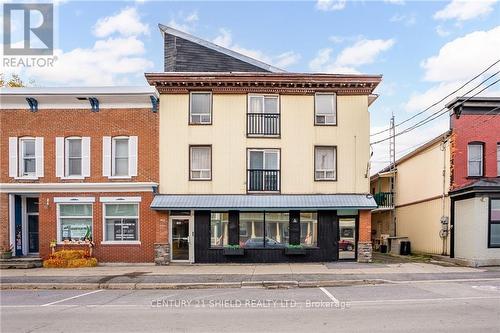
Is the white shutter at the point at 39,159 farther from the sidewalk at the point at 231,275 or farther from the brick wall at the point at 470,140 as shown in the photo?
the brick wall at the point at 470,140

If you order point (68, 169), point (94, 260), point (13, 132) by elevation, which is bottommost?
point (94, 260)

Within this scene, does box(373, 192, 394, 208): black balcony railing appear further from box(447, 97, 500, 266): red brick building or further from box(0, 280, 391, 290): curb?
box(0, 280, 391, 290): curb

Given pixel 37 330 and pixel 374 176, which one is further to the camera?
pixel 374 176

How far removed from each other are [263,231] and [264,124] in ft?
16.3

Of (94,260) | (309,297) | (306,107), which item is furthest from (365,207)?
(94,260)

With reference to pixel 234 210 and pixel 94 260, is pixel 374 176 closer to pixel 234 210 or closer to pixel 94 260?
pixel 234 210

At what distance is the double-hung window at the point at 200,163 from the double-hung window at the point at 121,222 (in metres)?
3.03

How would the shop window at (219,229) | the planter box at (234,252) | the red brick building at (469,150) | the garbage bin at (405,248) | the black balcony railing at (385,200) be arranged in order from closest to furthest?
the planter box at (234,252) → the red brick building at (469,150) → the shop window at (219,229) → the garbage bin at (405,248) → the black balcony railing at (385,200)

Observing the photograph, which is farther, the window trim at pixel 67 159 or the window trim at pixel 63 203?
the window trim at pixel 67 159

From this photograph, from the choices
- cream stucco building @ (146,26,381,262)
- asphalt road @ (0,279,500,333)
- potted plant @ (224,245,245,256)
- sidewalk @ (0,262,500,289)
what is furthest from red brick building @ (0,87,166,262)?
asphalt road @ (0,279,500,333)

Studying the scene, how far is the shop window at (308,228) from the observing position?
20.7 meters

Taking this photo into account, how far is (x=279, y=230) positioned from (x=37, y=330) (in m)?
13.4

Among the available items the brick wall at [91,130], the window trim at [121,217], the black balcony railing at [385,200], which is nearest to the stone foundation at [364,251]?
the brick wall at [91,130]

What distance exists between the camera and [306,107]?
20.9 meters
